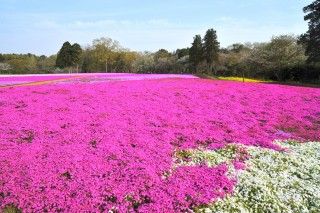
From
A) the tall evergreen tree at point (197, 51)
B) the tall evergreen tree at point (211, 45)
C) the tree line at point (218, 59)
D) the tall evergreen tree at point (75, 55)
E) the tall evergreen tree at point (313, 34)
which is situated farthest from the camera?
the tall evergreen tree at point (75, 55)

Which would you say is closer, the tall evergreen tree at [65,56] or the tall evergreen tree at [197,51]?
the tall evergreen tree at [197,51]

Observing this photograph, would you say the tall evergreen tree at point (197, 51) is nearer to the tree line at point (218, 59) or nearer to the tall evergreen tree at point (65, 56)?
the tree line at point (218, 59)

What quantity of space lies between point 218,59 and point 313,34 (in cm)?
4651

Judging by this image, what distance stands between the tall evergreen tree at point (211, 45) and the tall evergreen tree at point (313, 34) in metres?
42.3

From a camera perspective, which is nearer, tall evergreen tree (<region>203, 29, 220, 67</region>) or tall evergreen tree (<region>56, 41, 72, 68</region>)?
tall evergreen tree (<region>203, 29, 220, 67</region>)

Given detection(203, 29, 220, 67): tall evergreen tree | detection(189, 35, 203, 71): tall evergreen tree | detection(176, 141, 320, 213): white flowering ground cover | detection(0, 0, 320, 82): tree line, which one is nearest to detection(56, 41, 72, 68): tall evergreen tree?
detection(0, 0, 320, 82): tree line

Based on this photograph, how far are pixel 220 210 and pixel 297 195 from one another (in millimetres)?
2863

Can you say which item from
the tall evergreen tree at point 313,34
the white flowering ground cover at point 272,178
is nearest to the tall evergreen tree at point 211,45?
the tall evergreen tree at point 313,34

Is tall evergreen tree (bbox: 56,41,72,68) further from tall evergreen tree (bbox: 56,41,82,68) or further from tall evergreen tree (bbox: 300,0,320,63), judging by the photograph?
tall evergreen tree (bbox: 300,0,320,63)

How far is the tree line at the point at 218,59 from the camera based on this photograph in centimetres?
5840

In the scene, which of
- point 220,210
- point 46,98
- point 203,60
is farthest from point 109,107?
point 203,60

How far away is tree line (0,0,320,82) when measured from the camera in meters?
58.4

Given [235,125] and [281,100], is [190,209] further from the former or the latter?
[281,100]

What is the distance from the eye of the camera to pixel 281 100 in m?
28.3
